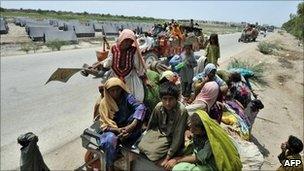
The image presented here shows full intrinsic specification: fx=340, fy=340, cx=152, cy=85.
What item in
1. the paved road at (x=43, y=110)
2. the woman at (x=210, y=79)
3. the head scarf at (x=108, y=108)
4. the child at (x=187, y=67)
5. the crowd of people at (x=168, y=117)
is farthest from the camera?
the child at (x=187, y=67)

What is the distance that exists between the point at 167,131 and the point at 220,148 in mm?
878

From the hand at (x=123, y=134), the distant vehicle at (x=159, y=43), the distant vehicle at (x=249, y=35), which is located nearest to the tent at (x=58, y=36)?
the distant vehicle at (x=159, y=43)

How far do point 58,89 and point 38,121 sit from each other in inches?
118

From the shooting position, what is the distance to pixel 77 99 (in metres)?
10.2

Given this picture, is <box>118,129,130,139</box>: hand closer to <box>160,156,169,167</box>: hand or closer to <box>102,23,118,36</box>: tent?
<box>160,156,169,167</box>: hand

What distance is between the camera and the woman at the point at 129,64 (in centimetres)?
540

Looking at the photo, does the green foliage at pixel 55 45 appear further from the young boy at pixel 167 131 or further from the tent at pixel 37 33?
the young boy at pixel 167 131

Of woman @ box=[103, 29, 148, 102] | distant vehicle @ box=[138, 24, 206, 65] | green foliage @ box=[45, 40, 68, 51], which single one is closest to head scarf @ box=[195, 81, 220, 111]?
Result: woman @ box=[103, 29, 148, 102]

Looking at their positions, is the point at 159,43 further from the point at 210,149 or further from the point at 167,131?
the point at 210,149

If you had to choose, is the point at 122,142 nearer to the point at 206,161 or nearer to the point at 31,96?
the point at 206,161

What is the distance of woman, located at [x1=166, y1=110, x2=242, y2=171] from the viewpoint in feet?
11.1

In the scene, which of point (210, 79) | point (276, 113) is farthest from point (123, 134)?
point (276, 113)

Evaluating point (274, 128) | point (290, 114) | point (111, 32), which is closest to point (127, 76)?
point (274, 128)

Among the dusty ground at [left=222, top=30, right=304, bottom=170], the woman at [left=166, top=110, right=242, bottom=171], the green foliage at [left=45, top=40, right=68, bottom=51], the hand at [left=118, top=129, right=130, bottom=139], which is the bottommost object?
the dusty ground at [left=222, top=30, right=304, bottom=170]
